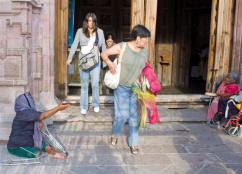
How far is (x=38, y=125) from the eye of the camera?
4.55m

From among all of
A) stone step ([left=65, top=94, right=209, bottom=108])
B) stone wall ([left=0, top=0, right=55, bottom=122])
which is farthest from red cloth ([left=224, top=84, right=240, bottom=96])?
stone wall ([left=0, top=0, right=55, bottom=122])

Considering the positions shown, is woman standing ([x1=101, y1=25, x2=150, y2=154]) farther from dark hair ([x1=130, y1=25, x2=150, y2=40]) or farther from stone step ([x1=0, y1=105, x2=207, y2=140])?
stone step ([x1=0, y1=105, x2=207, y2=140])

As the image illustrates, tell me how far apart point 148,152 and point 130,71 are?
121 cm

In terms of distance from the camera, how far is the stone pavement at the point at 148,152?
421 centimetres

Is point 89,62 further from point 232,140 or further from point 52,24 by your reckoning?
point 232,140

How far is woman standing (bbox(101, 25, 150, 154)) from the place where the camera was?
455cm

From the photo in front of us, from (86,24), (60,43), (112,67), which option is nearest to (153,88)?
(112,67)

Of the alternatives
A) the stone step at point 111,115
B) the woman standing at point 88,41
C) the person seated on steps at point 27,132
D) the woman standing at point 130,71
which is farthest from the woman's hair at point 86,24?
the person seated on steps at point 27,132

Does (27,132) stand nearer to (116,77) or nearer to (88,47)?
(116,77)

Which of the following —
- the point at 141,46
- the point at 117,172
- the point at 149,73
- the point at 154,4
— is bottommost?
the point at 117,172

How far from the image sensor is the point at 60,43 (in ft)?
22.7

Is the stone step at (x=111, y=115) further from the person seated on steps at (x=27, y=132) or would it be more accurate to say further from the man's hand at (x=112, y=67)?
the man's hand at (x=112, y=67)

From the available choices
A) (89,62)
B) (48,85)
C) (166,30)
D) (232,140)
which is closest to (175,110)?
(232,140)

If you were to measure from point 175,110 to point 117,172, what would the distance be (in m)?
3.34
